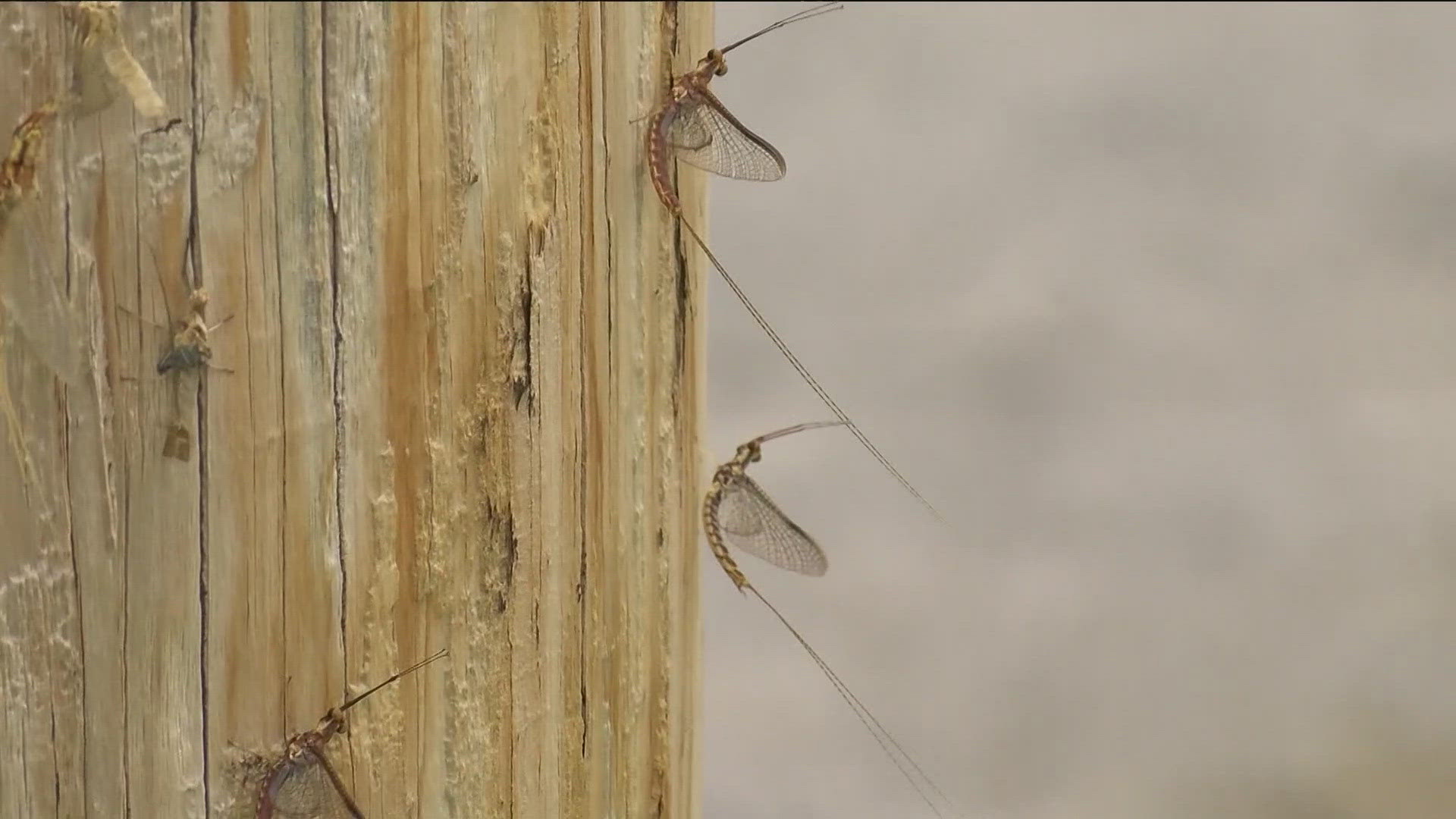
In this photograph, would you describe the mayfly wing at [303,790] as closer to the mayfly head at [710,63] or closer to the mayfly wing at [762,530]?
the mayfly wing at [762,530]

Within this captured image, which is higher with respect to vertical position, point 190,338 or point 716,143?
point 716,143

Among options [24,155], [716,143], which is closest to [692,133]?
[716,143]

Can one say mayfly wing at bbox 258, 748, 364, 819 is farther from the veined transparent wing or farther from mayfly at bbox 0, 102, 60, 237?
the veined transparent wing

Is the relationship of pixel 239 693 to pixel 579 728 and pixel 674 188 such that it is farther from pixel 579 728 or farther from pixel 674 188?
pixel 674 188

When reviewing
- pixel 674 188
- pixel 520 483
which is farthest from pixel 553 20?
pixel 520 483

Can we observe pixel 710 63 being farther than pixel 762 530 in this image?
No

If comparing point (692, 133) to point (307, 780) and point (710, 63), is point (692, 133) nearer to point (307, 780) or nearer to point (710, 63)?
point (710, 63)
